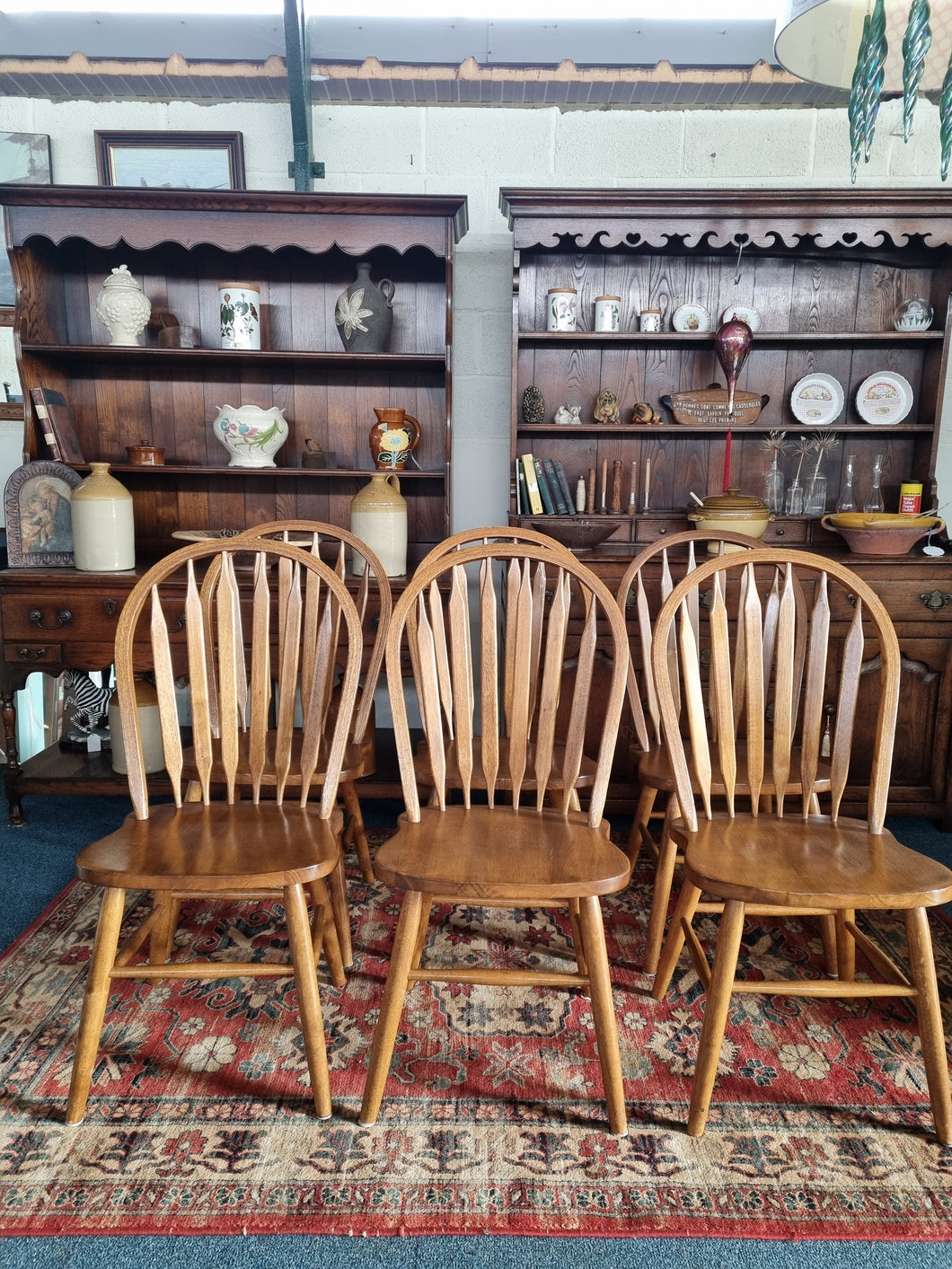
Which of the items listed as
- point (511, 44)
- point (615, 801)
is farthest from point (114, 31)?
point (615, 801)

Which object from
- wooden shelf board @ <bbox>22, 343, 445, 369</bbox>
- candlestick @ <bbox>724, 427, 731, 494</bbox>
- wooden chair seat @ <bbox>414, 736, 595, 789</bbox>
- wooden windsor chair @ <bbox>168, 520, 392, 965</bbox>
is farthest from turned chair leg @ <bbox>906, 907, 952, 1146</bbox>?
wooden shelf board @ <bbox>22, 343, 445, 369</bbox>

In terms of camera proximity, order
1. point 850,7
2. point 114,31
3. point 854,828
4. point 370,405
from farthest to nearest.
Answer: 1. point 370,405
2. point 114,31
3. point 854,828
4. point 850,7

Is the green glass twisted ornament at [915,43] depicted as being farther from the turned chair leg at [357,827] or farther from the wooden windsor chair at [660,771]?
the turned chair leg at [357,827]

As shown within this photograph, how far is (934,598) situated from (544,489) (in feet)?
3.83

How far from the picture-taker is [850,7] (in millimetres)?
1178

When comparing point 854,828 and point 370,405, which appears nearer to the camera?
point 854,828

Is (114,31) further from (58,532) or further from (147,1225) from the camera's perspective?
(147,1225)

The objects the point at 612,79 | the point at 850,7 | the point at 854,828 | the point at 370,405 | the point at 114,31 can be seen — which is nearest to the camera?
the point at 850,7

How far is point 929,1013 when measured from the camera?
1.31m

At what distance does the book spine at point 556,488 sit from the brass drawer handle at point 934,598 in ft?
3.49

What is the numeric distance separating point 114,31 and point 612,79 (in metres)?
1.46

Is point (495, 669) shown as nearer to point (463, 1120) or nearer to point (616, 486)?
point (463, 1120)

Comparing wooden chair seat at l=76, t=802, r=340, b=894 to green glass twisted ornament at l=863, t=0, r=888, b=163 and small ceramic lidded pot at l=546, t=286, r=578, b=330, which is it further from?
small ceramic lidded pot at l=546, t=286, r=578, b=330

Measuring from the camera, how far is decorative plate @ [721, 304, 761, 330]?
8.92ft
